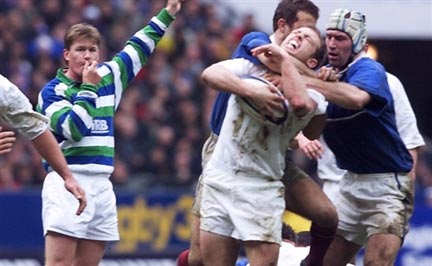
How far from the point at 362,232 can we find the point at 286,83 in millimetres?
1749

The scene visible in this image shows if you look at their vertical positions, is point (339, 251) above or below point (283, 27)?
below

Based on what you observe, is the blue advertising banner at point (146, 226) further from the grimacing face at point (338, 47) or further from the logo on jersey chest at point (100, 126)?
the grimacing face at point (338, 47)

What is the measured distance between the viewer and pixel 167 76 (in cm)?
2008

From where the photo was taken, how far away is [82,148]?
9414 millimetres

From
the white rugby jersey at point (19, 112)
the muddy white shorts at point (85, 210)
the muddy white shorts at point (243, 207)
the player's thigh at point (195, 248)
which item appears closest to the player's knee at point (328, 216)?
the muddy white shorts at point (243, 207)

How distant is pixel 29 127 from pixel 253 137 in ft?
4.18

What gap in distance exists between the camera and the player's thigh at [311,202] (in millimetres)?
9047

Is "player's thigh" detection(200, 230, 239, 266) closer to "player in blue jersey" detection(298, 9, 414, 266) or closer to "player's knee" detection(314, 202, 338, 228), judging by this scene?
"player's knee" detection(314, 202, 338, 228)

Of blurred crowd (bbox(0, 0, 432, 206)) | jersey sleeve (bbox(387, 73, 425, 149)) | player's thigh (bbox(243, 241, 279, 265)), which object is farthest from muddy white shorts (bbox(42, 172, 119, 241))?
blurred crowd (bbox(0, 0, 432, 206))

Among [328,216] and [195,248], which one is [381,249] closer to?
[328,216]

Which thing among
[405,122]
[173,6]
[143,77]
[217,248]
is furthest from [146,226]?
[217,248]

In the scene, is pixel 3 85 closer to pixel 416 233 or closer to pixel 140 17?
pixel 416 233

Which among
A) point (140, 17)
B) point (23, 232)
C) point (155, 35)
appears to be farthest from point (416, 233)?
point (155, 35)

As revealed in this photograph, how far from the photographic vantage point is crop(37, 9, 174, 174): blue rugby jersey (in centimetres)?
926
